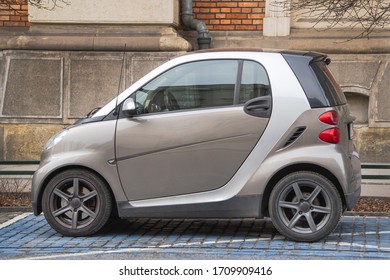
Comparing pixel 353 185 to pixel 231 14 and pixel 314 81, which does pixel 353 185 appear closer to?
pixel 314 81

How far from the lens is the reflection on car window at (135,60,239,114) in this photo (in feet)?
28.5

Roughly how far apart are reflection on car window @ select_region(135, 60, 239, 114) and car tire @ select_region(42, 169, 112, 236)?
2.71 feet

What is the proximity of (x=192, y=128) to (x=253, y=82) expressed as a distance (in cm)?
70

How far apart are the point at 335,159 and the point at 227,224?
1.79 m

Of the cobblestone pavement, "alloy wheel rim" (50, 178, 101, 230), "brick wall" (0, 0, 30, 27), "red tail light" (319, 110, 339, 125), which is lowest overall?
the cobblestone pavement

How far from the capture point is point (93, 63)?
14.6 meters

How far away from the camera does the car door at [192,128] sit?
852 cm

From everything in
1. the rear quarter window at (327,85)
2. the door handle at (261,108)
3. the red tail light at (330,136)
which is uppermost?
the rear quarter window at (327,85)

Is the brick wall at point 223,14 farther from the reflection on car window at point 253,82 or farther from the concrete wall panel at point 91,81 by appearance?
the reflection on car window at point 253,82

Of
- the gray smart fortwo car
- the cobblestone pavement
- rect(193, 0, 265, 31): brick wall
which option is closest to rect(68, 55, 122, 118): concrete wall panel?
rect(193, 0, 265, 31): brick wall

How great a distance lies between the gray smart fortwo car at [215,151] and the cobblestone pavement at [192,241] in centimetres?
25

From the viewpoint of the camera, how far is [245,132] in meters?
8.50

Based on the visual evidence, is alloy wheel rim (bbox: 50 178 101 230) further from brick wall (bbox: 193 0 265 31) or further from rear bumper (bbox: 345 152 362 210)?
brick wall (bbox: 193 0 265 31)

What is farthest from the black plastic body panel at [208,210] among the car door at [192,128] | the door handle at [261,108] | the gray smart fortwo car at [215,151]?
the door handle at [261,108]
